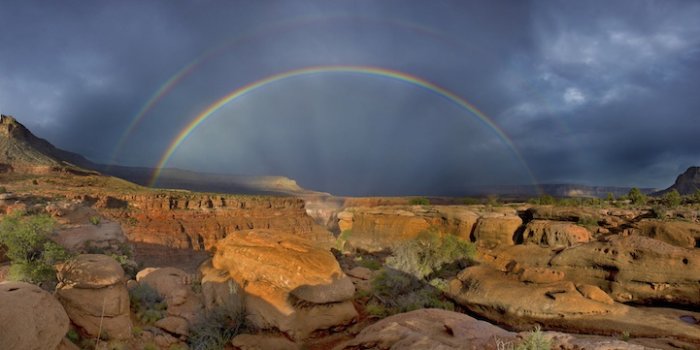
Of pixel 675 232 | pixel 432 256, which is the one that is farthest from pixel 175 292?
pixel 675 232

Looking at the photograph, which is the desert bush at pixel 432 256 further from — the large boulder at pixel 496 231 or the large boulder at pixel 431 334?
the large boulder at pixel 431 334

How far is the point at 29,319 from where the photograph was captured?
21.5ft

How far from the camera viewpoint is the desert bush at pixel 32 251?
13.5 meters

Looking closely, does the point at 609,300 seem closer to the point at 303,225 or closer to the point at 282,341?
the point at 282,341

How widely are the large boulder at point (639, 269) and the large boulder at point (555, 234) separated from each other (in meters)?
4.63

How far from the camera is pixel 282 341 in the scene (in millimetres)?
9945

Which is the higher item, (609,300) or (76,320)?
(609,300)

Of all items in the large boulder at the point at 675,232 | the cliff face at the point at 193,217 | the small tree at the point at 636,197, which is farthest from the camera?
the cliff face at the point at 193,217

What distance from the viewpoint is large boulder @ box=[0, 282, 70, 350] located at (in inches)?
242

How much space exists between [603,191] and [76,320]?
128 metres

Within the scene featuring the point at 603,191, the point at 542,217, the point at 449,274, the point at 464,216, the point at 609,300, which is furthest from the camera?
the point at 603,191

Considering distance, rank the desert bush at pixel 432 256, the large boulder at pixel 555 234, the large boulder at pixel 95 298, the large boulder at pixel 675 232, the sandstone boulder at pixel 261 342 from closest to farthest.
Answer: the large boulder at pixel 95 298 → the sandstone boulder at pixel 261 342 → the large boulder at pixel 675 232 → the desert bush at pixel 432 256 → the large boulder at pixel 555 234

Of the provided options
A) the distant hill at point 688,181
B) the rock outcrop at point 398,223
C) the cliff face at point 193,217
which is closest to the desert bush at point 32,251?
the rock outcrop at point 398,223

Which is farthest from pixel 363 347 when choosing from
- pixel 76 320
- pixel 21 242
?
pixel 21 242
